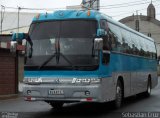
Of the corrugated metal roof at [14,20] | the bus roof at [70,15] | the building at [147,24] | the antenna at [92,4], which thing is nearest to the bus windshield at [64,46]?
the bus roof at [70,15]

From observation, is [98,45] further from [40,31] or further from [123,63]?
[123,63]

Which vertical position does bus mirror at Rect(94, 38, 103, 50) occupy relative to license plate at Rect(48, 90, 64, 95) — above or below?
above

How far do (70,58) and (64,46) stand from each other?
0.45m

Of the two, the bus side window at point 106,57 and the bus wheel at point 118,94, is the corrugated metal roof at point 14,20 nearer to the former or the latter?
the bus wheel at point 118,94

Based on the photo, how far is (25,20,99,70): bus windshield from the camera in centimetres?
1253

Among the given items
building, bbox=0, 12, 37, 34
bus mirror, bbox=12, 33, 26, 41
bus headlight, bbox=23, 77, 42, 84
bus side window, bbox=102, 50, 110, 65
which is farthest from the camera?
building, bbox=0, 12, 37, 34

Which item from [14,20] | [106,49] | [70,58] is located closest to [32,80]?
[70,58]

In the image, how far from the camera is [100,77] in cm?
1257

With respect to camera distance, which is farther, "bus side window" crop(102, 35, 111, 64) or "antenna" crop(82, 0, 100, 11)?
"antenna" crop(82, 0, 100, 11)

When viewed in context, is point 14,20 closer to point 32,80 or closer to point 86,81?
point 32,80

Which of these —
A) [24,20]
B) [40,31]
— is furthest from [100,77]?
[24,20]

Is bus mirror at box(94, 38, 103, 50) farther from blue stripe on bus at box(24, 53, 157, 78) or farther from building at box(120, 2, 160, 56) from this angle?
building at box(120, 2, 160, 56)

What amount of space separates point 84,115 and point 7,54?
9181mm

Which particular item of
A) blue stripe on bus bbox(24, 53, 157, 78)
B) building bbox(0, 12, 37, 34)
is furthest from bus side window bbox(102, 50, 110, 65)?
building bbox(0, 12, 37, 34)
